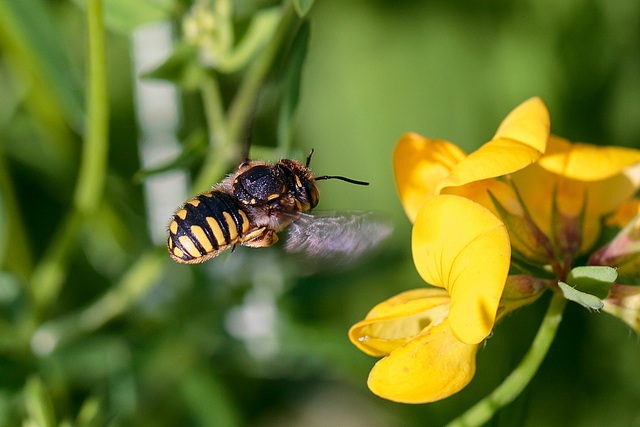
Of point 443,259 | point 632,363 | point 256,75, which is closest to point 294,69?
point 256,75

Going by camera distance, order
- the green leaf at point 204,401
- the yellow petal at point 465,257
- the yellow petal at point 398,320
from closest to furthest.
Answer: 1. the yellow petal at point 465,257
2. the yellow petal at point 398,320
3. the green leaf at point 204,401

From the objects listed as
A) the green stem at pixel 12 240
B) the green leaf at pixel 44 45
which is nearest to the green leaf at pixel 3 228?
the green stem at pixel 12 240

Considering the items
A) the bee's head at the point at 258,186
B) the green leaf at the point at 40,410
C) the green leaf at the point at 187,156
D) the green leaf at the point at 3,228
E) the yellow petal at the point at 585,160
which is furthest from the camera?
the green leaf at the point at 3,228

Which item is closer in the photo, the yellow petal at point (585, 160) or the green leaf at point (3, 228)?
the yellow petal at point (585, 160)

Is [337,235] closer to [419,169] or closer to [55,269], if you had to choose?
[419,169]

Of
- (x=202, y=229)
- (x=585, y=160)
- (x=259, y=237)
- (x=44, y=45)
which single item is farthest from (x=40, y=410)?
(x=585, y=160)

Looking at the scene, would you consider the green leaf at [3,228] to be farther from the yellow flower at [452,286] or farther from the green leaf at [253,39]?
the yellow flower at [452,286]

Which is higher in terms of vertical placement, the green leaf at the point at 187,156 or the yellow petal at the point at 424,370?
the green leaf at the point at 187,156

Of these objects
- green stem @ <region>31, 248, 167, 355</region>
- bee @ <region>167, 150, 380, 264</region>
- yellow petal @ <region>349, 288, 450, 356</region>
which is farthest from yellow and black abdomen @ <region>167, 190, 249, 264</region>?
green stem @ <region>31, 248, 167, 355</region>
